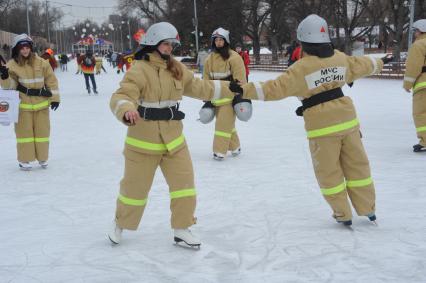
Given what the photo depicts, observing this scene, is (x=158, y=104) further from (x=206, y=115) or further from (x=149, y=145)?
(x=206, y=115)

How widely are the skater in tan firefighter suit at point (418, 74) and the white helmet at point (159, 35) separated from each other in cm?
430

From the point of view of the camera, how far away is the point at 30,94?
7203 millimetres

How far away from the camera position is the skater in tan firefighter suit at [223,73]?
7.44 meters

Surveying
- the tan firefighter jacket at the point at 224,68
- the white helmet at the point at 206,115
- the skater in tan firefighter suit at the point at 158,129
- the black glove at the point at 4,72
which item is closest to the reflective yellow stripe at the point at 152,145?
the skater in tan firefighter suit at the point at 158,129

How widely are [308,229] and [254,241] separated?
22.1 inches

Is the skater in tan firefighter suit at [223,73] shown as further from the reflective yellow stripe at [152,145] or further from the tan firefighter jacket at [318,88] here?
the reflective yellow stripe at [152,145]

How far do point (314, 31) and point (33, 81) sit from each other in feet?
14.4

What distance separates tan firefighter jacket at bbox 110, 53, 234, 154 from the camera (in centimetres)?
396

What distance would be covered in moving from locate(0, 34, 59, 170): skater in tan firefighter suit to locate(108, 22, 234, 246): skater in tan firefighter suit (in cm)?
353

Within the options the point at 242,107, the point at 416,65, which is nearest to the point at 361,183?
the point at 242,107

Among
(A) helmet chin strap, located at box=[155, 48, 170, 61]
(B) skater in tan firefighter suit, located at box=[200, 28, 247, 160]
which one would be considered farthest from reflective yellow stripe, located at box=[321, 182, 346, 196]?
(B) skater in tan firefighter suit, located at box=[200, 28, 247, 160]

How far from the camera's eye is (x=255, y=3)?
151ft

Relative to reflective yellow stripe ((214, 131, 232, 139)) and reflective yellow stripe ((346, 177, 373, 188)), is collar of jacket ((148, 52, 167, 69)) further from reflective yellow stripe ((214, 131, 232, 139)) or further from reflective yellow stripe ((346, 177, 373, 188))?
reflective yellow stripe ((214, 131, 232, 139))

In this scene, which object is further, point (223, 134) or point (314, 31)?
point (223, 134)
